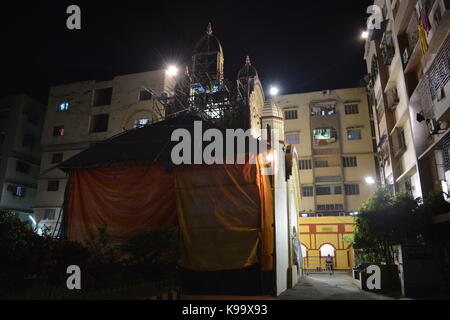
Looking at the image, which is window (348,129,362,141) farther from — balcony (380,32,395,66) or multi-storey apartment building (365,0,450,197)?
balcony (380,32,395,66)

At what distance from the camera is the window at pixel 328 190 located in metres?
37.3

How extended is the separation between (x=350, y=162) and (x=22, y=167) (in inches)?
Answer: 1491

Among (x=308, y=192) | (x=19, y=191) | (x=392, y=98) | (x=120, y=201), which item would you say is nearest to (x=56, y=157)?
(x=19, y=191)

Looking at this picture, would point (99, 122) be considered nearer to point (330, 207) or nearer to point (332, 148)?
point (332, 148)

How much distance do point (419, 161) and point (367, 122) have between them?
822 inches

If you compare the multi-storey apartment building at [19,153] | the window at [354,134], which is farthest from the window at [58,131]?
the window at [354,134]

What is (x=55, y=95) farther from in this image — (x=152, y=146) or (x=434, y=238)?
(x=434, y=238)

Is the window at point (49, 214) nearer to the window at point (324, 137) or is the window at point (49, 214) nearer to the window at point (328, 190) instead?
the window at point (328, 190)

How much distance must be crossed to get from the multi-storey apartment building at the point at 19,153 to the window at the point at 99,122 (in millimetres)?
7362

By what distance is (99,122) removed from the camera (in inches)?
1564

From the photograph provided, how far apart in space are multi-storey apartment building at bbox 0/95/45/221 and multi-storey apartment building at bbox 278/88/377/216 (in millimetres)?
30790

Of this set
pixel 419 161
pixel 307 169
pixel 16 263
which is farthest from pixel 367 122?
pixel 16 263

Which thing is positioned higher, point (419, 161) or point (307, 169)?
point (307, 169)

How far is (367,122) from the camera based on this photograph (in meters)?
38.3
